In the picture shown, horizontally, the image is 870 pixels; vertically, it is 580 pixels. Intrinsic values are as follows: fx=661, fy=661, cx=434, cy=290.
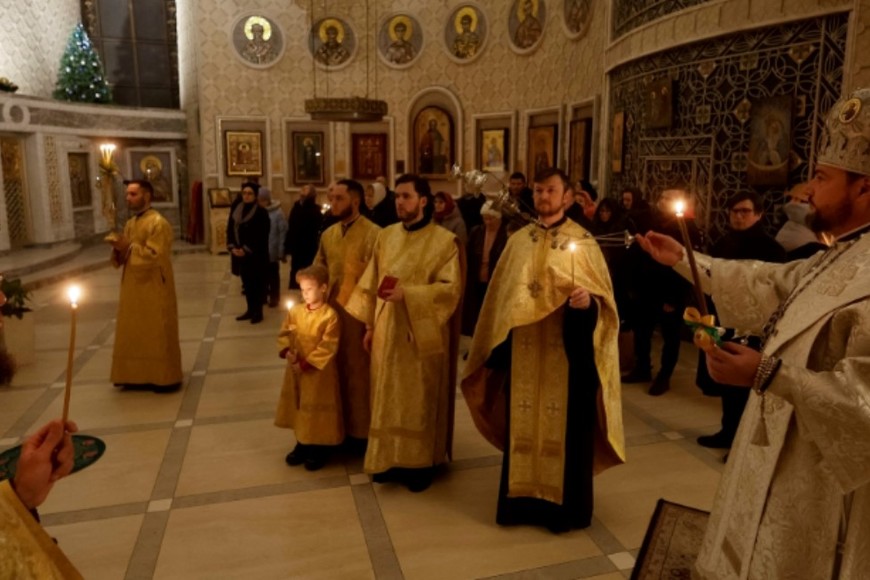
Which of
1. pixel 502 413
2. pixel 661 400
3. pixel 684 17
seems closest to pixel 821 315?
pixel 502 413

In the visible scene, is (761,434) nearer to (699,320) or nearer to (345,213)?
(699,320)

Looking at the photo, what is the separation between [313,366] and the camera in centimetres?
399

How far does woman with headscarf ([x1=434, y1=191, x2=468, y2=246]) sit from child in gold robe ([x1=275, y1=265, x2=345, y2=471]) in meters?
2.96

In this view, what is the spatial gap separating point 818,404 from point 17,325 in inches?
265

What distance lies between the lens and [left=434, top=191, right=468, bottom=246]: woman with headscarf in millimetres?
6875

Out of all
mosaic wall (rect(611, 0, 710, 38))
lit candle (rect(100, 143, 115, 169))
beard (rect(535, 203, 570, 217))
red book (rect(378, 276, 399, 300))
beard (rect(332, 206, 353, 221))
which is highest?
mosaic wall (rect(611, 0, 710, 38))

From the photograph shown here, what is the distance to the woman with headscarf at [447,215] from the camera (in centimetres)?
688

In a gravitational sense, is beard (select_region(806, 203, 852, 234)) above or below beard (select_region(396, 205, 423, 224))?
above

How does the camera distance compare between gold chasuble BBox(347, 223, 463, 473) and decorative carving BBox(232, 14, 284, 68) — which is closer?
gold chasuble BBox(347, 223, 463, 473)

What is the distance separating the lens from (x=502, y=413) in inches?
145

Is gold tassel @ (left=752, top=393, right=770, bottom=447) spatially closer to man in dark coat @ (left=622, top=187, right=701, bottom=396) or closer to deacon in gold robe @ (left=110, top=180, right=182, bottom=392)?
man in dark coat @ (left=622, top=187, right=701, bottom=396)

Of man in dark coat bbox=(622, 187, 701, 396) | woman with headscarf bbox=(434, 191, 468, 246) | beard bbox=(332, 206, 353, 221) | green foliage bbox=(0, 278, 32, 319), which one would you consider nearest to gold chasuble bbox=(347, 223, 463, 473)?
beard bbox=(332, 206, 353, 221)

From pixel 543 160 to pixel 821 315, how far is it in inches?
419

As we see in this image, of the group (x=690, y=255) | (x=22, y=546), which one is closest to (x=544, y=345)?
(x=690, y=255)
